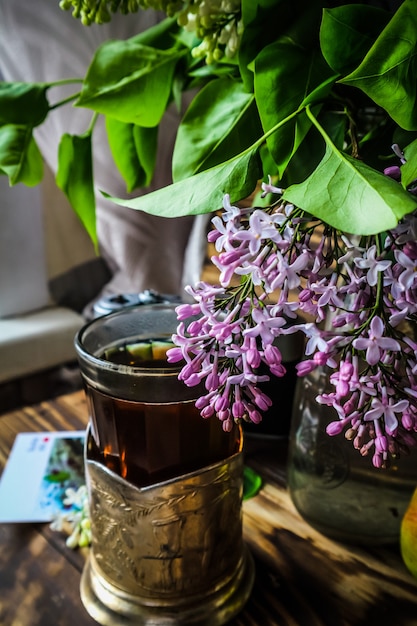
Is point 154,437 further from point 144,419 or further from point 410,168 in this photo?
point 410,168

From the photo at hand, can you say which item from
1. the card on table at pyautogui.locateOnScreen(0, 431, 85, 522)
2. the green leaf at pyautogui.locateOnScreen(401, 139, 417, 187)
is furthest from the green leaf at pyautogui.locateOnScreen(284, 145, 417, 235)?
the card on table at pyautogui.locateOnScreen(0, 431, 85, 522)

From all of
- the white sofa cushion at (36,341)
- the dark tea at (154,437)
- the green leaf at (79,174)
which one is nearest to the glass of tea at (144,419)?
the dark tea at (154,437)

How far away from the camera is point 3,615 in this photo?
0.45 metres

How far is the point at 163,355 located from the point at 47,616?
0.20m

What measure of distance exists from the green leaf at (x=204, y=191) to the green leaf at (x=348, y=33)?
2.7 inches

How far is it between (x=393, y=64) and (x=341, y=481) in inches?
12.2

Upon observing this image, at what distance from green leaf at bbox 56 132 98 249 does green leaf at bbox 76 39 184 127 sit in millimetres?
56

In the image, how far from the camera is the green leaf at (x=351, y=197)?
0.26m

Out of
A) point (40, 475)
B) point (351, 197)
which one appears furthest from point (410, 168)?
point (40, 475)

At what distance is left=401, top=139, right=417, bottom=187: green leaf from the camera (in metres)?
0.29

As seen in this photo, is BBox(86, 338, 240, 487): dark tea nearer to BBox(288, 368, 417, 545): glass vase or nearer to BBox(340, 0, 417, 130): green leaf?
BBox(288, 368, 417, 545): glass vase

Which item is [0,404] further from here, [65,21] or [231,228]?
[231,228]

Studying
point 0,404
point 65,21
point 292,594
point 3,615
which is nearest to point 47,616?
point 3,615

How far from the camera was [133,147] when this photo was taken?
1.71 feet
